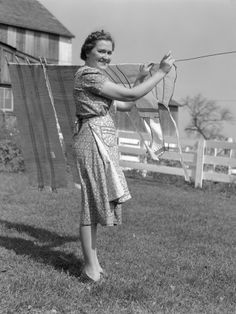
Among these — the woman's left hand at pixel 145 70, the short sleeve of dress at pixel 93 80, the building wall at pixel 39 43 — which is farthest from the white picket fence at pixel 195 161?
the building wall at pixel 39 43

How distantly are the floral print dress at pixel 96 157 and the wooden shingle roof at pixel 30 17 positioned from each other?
43443 millimetres

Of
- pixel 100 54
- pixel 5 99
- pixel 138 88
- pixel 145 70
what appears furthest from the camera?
pixel 5 99

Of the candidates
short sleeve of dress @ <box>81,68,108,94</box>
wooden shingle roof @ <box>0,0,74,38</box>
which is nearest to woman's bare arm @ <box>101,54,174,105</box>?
short sleeve of dress @ <box>81,68,108,94</box>

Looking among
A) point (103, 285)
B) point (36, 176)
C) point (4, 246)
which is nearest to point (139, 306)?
point (103, 285)

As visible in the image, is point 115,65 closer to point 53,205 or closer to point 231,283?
point 231,283

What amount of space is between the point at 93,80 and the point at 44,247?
85.9 inches

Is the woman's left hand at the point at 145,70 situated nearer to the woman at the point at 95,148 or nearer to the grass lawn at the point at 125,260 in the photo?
the woman at the point at 95,148

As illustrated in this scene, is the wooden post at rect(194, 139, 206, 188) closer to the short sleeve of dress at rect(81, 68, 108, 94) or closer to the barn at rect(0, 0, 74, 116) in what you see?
the short sleeve of dress at rect(81, 68, 108, 94)

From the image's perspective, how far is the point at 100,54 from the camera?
14.7ft

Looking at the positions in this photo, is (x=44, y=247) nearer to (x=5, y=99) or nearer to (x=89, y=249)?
(x=89, y=249)

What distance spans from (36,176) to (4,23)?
136 feet

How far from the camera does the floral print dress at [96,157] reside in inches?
175

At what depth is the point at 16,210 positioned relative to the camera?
8.23 metres

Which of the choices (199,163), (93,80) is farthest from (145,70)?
(199,163)
